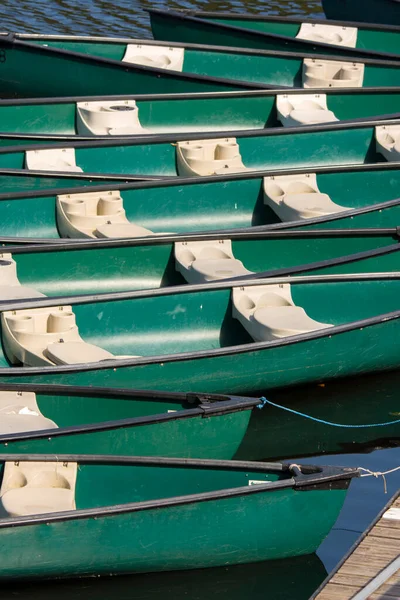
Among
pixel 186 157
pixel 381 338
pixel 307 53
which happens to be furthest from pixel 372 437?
pixel 307 53

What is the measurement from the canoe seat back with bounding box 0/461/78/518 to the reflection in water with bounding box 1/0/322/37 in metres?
12.8

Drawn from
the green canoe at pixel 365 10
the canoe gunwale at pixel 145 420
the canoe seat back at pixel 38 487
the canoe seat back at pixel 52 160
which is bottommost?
the canoe seat back at pixel 38 487

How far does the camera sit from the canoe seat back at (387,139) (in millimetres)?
13305

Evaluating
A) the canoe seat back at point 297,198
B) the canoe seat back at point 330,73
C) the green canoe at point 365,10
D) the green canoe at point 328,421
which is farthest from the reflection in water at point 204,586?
the green canoe at point 365,10

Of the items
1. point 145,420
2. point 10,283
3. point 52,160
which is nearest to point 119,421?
point 145,420

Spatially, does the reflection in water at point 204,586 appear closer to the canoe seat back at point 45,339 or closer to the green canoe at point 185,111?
the canoe seat back at point 45,339

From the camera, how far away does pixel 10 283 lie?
1012 cm

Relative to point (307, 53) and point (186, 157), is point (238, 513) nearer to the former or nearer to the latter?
point (186, 157)

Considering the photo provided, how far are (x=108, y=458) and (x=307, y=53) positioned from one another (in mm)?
9597

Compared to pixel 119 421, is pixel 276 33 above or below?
above

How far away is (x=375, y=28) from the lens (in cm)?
1698

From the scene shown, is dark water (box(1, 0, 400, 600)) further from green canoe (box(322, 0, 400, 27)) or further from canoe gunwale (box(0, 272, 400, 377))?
green canoe (box(322, 0, 400, 27))

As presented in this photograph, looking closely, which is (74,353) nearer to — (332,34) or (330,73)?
(330,73)

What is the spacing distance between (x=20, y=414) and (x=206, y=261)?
9.60ft
